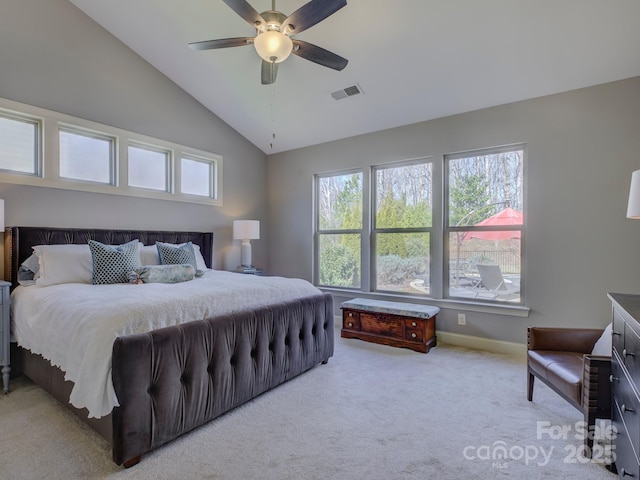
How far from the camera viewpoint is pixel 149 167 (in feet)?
13.3

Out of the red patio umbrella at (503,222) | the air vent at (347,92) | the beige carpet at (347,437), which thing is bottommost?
the beige carpet at (347,437)

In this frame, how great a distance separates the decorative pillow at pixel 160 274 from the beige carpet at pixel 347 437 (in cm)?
106

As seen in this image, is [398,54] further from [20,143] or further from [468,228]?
[20,143]

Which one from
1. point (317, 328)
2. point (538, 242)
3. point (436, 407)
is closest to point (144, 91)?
point (317, 328)

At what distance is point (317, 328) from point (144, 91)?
133 inches

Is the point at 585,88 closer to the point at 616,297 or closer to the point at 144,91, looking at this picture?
Answer: the point at 616,297

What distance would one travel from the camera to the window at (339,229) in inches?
183

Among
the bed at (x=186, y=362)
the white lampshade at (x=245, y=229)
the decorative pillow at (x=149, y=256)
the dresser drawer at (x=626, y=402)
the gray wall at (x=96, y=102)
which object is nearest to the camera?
the dresser drawer at (x=626, y=402)

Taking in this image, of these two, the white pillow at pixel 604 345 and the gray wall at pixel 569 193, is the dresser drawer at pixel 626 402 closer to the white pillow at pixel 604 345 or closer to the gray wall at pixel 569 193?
the white pillow at pixel 604 345

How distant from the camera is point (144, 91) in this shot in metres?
3.88

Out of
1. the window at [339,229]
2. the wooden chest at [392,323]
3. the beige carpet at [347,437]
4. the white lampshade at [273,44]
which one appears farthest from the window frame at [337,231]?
the white lampshade at [273,44]

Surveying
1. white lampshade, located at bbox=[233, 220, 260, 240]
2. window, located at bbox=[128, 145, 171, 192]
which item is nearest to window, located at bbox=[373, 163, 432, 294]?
white lampshade, located at bbox=[233, 220, 260, 240]

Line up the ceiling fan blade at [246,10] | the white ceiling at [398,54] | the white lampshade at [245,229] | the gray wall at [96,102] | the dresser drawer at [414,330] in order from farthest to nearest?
the white lampshade at [245,229] < the dresser drawer at [414,330] < the gray wall at [96,102] < the white ceiling at [398,54] < the ceiling fan blade at [246,10]

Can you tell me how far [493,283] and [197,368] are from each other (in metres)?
3.13
